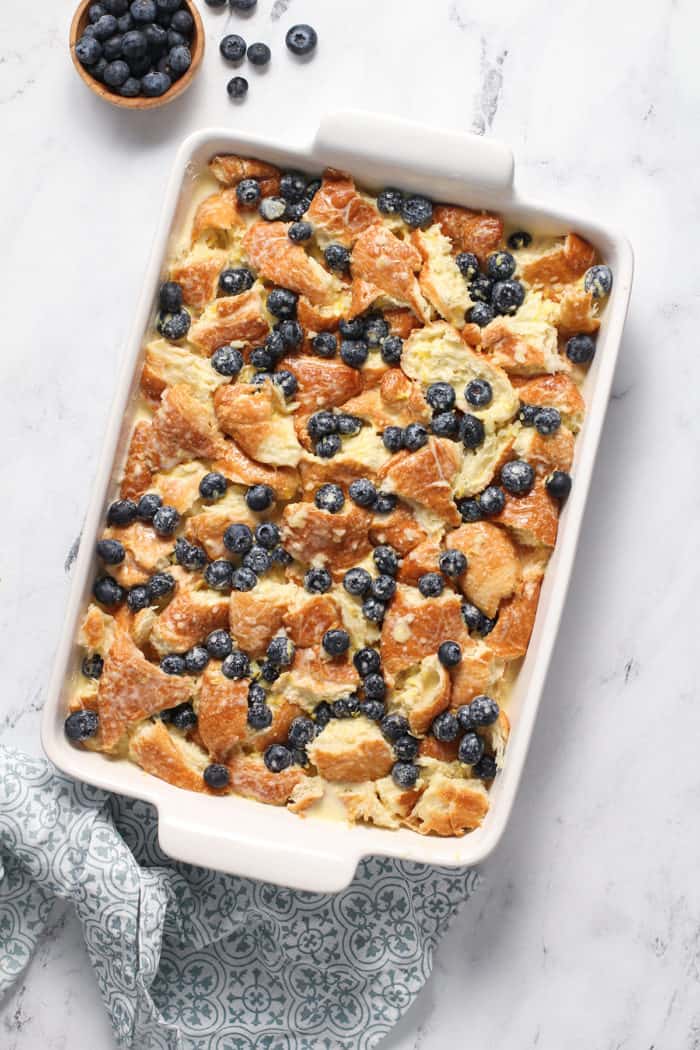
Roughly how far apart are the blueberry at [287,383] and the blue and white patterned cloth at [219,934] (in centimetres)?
108

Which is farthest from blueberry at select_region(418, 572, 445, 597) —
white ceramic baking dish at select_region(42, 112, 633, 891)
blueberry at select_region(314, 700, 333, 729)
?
blueberry at select_region(314, 700, 333, 729)

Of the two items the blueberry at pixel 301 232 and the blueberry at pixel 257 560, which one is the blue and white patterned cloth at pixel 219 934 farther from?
the blueberry at pixel 301 232

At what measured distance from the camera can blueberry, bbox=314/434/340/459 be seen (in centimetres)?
259

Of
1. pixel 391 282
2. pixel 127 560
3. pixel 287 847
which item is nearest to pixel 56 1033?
pixel 287 847

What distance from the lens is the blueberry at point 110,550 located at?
2570 mm

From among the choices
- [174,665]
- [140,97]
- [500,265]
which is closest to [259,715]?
[174,665]

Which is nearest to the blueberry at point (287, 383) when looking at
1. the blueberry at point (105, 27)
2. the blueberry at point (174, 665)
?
the blueberry at point (174, 665)

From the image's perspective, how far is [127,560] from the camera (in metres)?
2.62

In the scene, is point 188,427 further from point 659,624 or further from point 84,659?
point 659,624

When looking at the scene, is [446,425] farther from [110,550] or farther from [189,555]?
[110,550]

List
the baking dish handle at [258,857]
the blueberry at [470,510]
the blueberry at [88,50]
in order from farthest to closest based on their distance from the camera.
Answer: the blueberry at [88,50] < the blueberry at [470,510] < the baking dish handle at [258,857]

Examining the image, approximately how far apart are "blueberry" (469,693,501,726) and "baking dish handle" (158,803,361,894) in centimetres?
39

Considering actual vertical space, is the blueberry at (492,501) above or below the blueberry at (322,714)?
above

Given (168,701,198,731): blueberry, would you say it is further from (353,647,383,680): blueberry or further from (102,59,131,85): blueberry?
(102,59,131,85): blueberry
